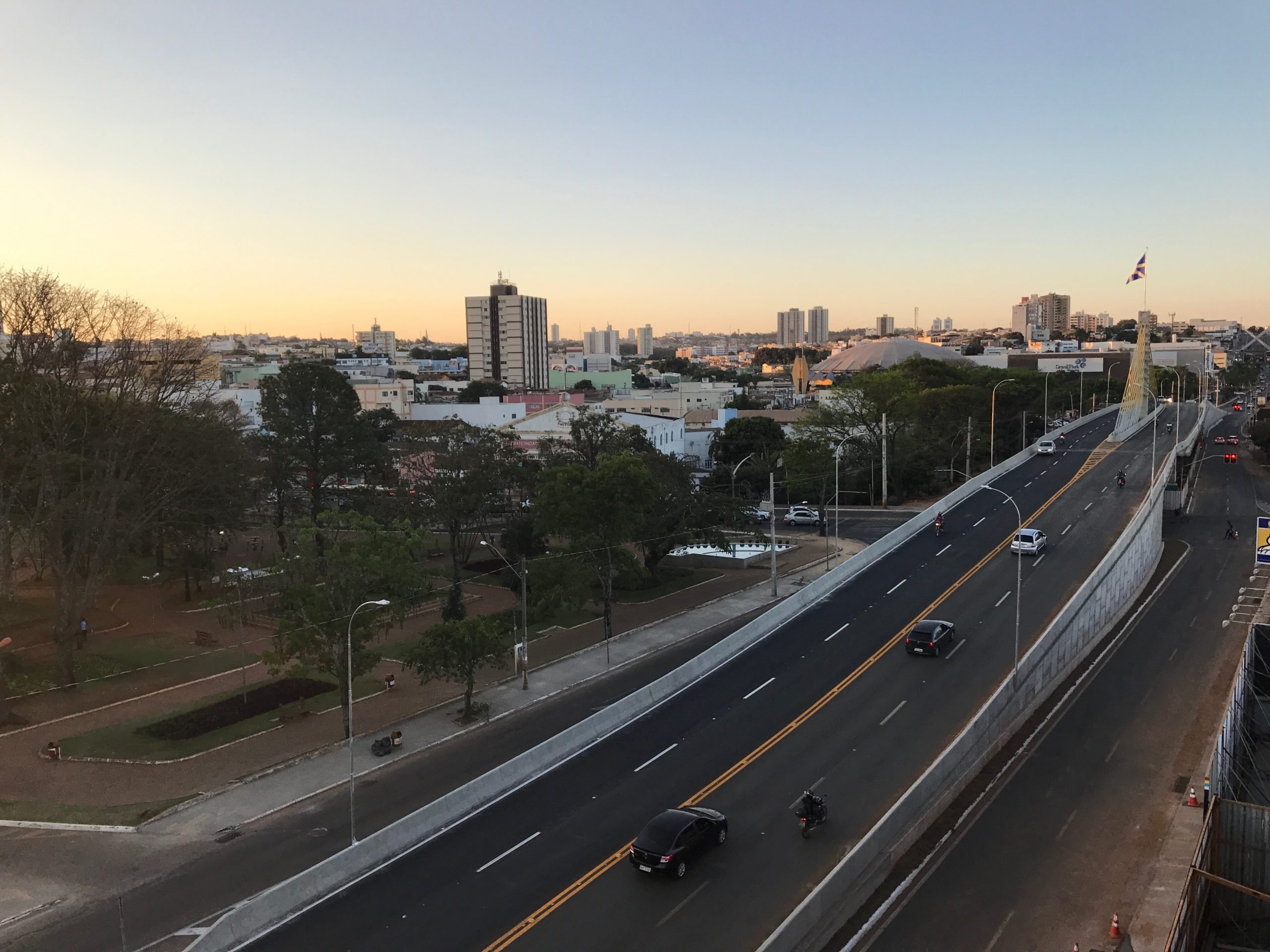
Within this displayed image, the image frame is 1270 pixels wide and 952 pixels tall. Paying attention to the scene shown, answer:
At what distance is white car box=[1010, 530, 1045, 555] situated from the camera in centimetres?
4562

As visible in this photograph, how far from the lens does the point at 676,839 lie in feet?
67.8

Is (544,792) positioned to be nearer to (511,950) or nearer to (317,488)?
(511,950)

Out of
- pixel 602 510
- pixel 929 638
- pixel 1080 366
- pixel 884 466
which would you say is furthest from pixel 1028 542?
pixel 1080 366

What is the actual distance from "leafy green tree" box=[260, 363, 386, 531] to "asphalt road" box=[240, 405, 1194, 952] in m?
33.0

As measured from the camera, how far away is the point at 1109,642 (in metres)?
41.7

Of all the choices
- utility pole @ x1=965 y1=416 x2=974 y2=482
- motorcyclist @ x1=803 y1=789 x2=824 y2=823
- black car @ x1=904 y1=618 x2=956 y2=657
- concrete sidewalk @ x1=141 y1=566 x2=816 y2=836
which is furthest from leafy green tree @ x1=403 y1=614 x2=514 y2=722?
utility pole @ x1=965 y1=416 x2=974 y2=482

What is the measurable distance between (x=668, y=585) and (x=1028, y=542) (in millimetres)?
19819

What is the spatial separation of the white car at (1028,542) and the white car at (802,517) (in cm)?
2181

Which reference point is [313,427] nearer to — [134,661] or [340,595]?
[134,661]

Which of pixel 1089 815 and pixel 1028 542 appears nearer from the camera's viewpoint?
pixel 1089 815

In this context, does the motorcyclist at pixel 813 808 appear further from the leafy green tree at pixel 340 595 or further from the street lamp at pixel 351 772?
the leafy green tree at pixel 340 595

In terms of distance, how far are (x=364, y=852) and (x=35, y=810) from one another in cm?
1169

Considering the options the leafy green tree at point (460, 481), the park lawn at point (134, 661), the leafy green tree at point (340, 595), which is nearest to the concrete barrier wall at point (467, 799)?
the leafy green tree at point (340, 595)

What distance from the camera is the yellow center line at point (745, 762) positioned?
18922mm
